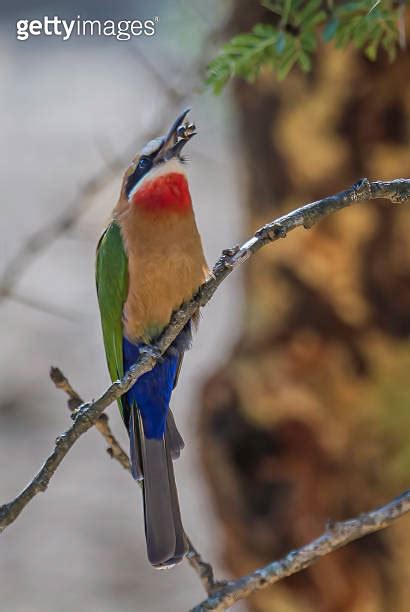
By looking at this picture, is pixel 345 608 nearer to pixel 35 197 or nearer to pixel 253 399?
pixel 253 399

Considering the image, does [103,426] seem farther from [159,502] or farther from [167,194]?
Result: [167,194]

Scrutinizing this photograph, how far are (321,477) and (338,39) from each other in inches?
61.0

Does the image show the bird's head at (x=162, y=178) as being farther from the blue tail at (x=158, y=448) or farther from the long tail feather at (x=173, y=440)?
the long tail feather at (x=173, y=440)

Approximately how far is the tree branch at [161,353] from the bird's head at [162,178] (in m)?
0.19

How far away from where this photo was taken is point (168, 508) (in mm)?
1524

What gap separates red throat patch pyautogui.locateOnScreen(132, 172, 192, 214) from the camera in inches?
64.5

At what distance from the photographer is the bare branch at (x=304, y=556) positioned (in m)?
1.54

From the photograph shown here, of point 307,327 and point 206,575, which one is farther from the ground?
point 307,327

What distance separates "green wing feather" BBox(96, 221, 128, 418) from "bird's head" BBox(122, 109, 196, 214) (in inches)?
3.3

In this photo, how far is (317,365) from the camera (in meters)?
3.07

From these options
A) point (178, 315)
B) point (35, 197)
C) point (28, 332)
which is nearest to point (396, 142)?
point (178, 315)

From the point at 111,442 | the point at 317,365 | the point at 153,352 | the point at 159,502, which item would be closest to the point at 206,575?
the point at 159,502

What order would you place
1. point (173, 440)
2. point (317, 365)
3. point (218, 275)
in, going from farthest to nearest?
point (317, 365)
point (173, 440)
point (218, 275)

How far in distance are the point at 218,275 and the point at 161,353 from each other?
19 centimetres
